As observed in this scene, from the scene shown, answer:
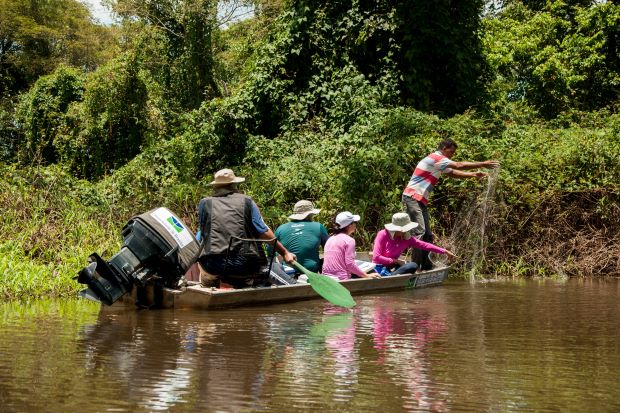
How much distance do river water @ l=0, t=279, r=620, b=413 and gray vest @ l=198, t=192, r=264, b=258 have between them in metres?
0.64

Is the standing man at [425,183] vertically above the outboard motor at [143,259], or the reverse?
the standing man at [425,183]

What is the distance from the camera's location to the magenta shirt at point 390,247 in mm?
11781

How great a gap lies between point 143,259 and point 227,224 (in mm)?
976

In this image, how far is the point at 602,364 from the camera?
621 centimetres

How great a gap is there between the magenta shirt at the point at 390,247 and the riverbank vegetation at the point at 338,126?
223cm

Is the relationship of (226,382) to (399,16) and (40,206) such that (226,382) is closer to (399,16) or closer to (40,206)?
(40,206)

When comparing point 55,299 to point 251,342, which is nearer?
point 251,342

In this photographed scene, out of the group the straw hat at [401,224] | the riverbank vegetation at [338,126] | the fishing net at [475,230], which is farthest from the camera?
the riverbank vegetation at [338,126]

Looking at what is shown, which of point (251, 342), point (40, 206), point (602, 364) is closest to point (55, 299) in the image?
point (40, 206)

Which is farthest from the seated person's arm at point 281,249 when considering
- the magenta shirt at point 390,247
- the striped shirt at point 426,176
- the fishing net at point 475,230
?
the fishing net at point 475,230

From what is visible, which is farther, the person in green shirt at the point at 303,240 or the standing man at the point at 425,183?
the standing man at the point at 425,183

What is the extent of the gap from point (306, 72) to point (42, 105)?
41.8ft

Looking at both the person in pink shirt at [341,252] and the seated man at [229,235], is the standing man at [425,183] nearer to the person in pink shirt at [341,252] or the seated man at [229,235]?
the person in pink shirt at [341,252]

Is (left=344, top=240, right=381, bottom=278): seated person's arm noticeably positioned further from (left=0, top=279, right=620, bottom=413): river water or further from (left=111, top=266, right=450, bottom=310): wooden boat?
(left=0, top=279, right=620, bottom=413): river water
